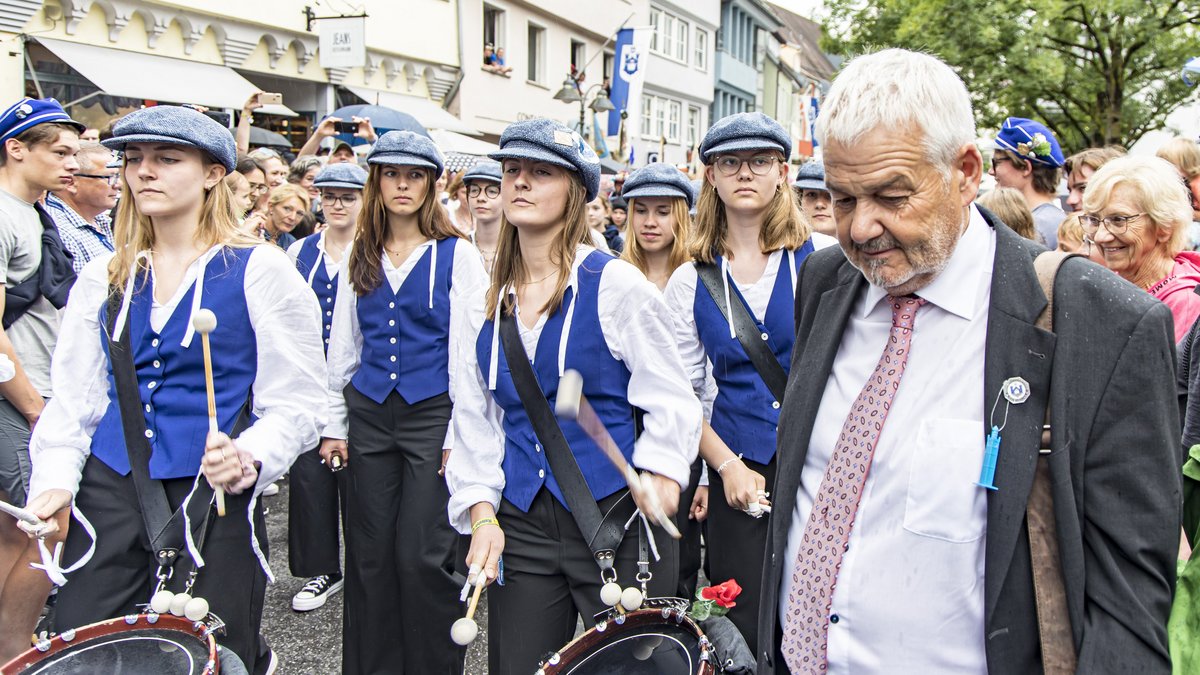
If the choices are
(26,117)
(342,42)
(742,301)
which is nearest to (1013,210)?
(742,301)

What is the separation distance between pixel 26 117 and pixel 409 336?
6.69ft

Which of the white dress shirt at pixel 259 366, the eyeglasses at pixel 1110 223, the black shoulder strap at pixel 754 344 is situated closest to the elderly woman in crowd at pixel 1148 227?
the eyeglasses at pixel 1110 223

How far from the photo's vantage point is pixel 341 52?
663 inches

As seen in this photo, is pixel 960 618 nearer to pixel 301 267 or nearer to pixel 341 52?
pixel 301 267

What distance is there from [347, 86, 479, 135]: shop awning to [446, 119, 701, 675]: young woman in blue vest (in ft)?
55.7

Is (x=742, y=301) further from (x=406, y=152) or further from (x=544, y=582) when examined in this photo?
(x=406, y=152)

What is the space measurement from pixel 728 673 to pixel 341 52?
648 inches

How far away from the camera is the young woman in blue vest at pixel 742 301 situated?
12.2ft

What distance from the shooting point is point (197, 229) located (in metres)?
A: 3.16

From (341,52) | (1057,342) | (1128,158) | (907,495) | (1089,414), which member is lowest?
(907,495)

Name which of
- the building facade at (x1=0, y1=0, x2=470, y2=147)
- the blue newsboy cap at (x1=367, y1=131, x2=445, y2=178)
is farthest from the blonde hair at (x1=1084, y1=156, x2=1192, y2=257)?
the building facade at (x1=0, y1=0, x2=470, y2=147)

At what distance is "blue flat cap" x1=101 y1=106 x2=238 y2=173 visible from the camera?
9.68ft

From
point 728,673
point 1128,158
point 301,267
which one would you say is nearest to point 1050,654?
point 728,673

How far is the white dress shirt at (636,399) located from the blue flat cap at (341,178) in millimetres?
3263
